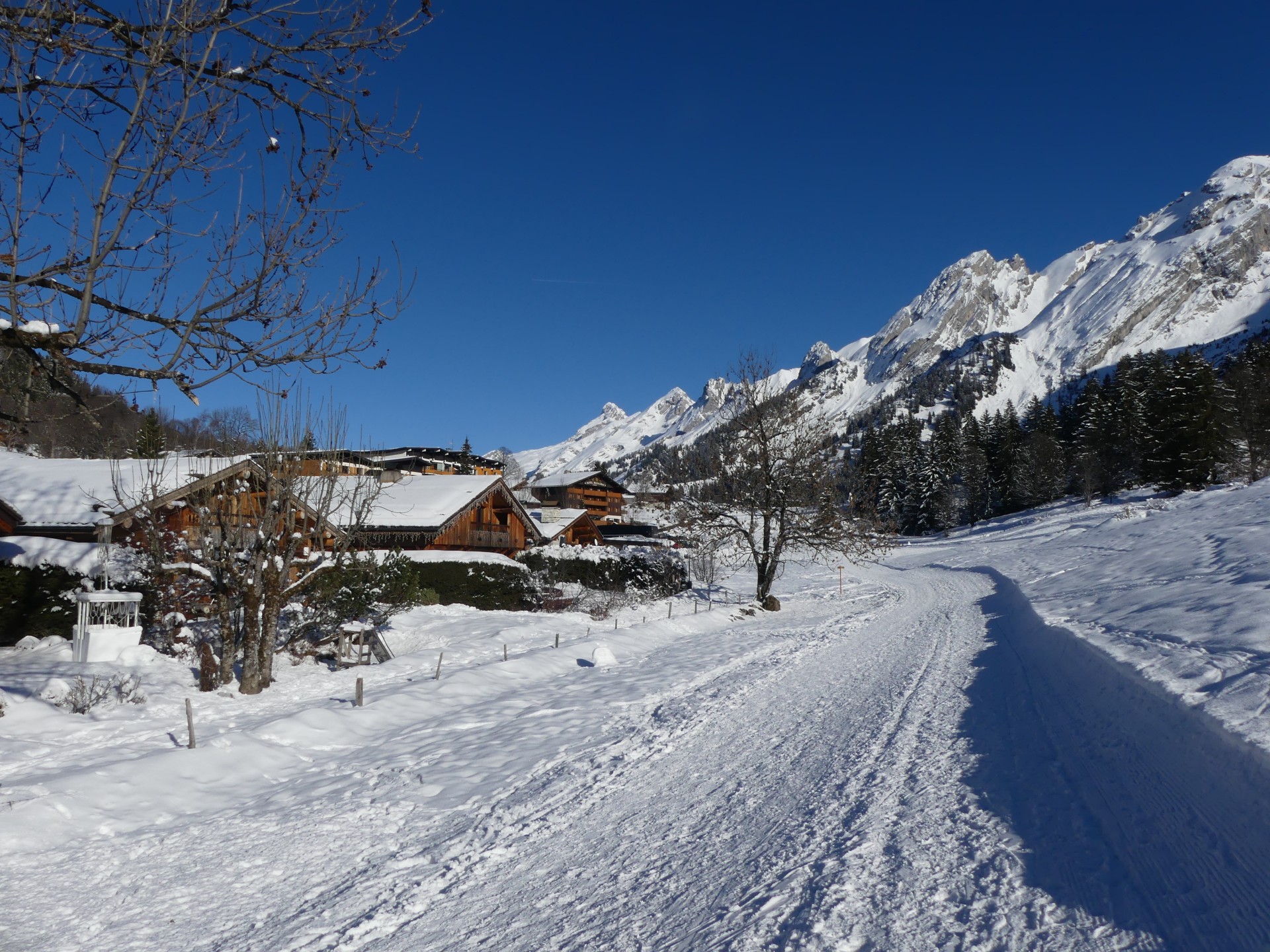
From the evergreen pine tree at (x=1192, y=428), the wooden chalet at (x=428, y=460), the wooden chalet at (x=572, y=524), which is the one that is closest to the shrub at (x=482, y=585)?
the wooden chalet at (x=572, y=524)

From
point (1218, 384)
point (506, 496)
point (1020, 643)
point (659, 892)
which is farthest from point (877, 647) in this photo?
point (1218, 384)

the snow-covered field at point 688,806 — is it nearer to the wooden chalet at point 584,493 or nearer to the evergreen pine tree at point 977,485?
the wooden chalet at point 584,493

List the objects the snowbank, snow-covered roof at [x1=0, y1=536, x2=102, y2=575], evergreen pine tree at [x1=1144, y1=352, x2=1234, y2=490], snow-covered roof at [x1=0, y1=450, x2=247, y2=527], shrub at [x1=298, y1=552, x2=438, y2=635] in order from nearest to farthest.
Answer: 1. the snowbank
2. shrub at [x1=298, y1=552, x2=438, y2=635]
3. snow-covered roof at [x1=0, y1=536, x2=102, y2=575]
4. snow-covered roof at [x1=0, y1=450, x2=247, y2=527]
5. evergreen pine tree at [x1=1144, y1=352, x2=1234, y2=490]

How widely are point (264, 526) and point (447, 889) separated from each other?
31.1 feet

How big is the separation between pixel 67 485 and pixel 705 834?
2511 centimetres

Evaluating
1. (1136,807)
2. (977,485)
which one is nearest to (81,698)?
(1136,807)

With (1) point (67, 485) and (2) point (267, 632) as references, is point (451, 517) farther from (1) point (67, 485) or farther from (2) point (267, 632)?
(2) point (267, 632)

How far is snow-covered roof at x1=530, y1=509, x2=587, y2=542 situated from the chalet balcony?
4378 millimetres

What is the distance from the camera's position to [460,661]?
1568cm

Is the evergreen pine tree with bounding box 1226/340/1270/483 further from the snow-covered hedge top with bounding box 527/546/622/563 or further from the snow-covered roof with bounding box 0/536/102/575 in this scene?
the snow-covered roof with bounding box 0/536/102/575

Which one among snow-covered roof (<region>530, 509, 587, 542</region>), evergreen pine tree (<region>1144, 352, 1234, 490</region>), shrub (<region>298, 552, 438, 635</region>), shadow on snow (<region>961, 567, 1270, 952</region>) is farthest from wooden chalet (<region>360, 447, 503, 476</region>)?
shadow on snow (<region>961, 567, 1270, 952</region>)

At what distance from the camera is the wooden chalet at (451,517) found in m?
29.1

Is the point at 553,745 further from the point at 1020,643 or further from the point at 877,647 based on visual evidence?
the point at 1020,643

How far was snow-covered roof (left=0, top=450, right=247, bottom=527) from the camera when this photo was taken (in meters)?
19.9
